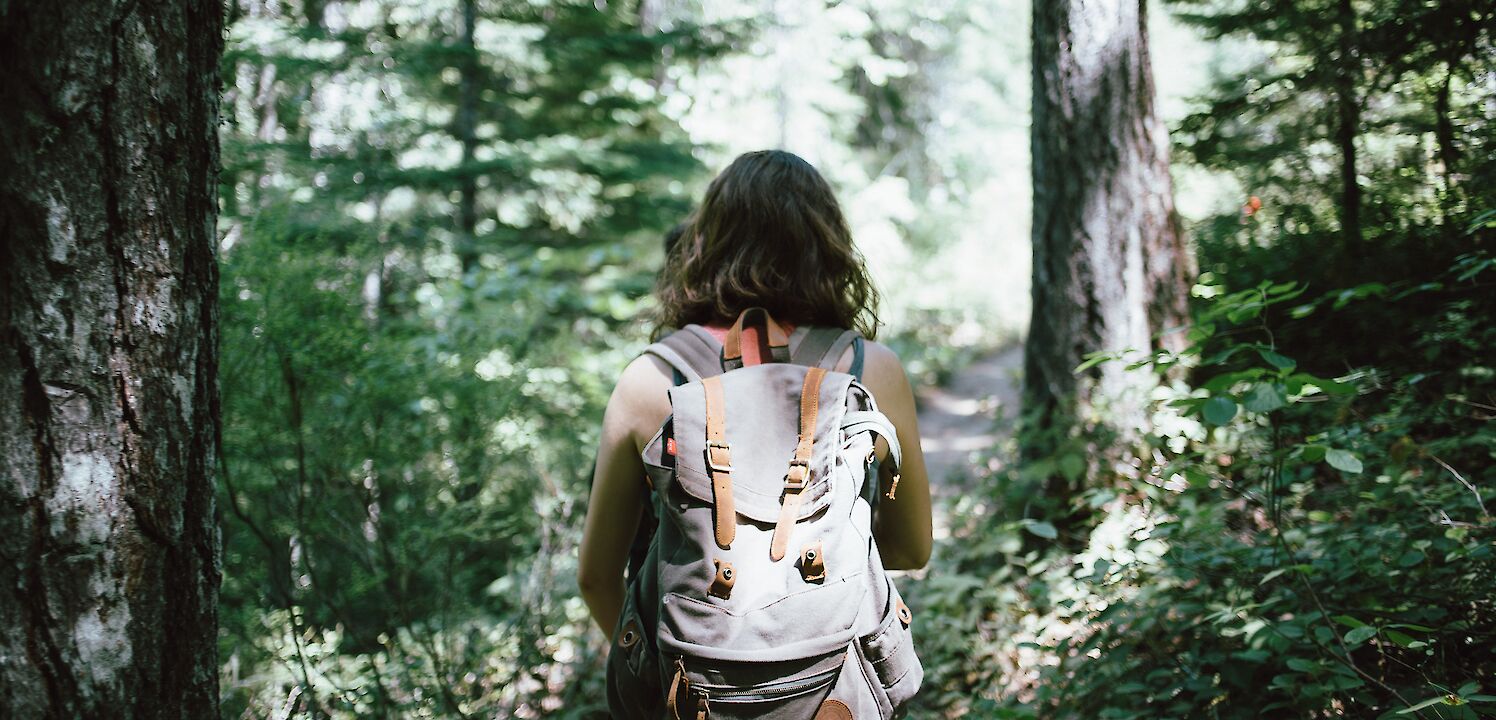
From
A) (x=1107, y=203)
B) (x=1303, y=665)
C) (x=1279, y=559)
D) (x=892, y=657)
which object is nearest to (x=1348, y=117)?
(x=1107, y=203)

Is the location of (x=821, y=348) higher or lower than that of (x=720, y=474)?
higher

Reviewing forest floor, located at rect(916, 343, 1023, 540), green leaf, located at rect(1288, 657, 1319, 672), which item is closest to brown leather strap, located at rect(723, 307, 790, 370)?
green leaf, located at rect(1288, 657, 1319, 672)

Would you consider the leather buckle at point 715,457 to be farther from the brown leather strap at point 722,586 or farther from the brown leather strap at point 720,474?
the brown leather strap at point 722,586

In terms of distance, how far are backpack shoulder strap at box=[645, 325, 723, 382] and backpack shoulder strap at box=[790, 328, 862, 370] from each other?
0.17m

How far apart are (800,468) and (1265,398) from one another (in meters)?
1.32

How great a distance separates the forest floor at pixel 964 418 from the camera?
5.30m

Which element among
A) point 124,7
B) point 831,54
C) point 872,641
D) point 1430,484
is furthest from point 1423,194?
point 831,54

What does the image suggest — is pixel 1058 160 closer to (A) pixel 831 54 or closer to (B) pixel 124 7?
(B) pixel 124 7

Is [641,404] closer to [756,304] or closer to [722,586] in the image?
[756,304]

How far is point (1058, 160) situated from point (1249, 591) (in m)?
2.05

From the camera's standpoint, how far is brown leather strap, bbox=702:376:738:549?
1.47m

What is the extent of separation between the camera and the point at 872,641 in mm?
1562

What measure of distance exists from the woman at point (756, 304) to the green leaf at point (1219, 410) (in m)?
0.80

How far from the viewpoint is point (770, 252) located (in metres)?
1.80
